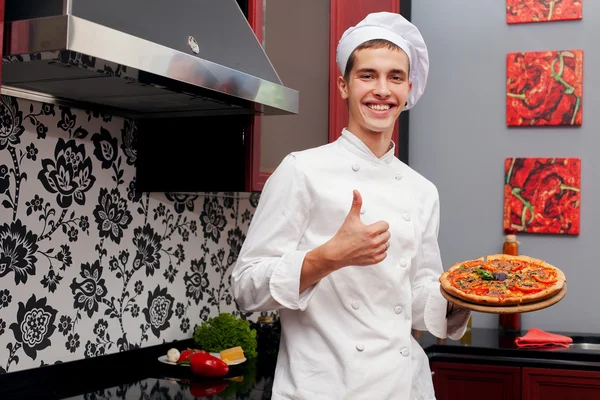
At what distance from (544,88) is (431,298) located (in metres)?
1.92

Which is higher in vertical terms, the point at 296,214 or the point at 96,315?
the point at 296,214

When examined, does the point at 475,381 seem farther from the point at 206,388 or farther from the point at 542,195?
the point at 206,388

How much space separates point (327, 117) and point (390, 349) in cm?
127

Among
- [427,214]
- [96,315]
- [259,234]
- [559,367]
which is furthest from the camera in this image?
[559,367]

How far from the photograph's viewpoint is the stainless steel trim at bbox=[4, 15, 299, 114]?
136 centimetres

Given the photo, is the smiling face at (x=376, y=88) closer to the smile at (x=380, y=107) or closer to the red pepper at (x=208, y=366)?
the smile at (x=380, y=107)

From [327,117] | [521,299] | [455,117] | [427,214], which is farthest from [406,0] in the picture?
[521,299]

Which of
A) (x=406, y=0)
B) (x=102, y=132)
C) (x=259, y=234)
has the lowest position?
(x=259, y=234)

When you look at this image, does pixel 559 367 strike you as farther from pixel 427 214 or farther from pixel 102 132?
pixel 102 132

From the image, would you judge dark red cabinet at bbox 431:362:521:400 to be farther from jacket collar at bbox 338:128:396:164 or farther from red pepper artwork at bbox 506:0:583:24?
red pepper artwork at bbox 506:0:583:24

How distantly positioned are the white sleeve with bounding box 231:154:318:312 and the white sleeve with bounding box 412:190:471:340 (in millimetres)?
316

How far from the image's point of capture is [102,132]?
2.19 m

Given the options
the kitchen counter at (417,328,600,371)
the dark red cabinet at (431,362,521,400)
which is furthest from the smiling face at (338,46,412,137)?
the dark red cabinet at (431,362,521,400)

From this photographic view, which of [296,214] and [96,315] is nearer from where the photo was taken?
[296,214]
